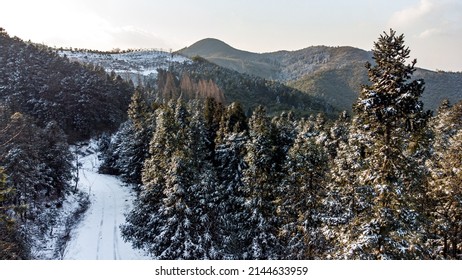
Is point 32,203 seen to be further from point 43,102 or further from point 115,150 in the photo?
point 43,102

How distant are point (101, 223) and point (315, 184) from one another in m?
28.3

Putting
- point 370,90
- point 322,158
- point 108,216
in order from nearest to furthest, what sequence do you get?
point 370,90 → point 322,158 → point 108,216

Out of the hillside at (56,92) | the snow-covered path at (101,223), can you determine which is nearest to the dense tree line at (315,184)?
the snow-covered path at (101,223)

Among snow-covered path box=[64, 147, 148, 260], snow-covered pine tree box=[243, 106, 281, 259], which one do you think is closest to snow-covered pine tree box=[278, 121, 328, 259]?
snow-covered pine tree box=[243, 106, 281, 259]

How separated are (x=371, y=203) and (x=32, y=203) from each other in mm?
38387

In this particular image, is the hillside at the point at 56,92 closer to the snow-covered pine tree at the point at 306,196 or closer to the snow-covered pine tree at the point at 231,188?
the snow-covered pine tree at the point at 231,188

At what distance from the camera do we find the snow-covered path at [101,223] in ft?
109

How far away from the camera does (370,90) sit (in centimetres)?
1353

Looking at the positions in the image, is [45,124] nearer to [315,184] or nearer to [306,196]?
[306,196]

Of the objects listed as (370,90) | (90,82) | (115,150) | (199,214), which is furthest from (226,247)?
(90,82)

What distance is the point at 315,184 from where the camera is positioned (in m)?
24.0

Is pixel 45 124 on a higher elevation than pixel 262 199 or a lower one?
higher

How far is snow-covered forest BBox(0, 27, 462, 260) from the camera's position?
1349cm

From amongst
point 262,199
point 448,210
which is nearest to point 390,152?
point 448,210
